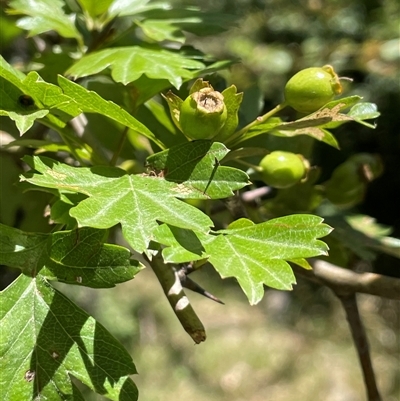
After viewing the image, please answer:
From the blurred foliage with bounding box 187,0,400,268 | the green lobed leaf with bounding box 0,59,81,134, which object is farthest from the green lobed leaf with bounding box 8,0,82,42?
the blurred foliage with bounding box 187,0,400,268

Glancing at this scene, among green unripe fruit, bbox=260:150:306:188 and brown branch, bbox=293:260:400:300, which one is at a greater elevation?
green unripe fruit, bbox=260:150:306:188

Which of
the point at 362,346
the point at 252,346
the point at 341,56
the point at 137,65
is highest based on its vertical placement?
the point at 137,65

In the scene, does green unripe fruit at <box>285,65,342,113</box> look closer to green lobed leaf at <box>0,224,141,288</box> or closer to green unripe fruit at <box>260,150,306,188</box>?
green unripe fruit at <box>260,150,306,188</box>

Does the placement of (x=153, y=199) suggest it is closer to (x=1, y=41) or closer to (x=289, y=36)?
Answer: (x=1, y=41)

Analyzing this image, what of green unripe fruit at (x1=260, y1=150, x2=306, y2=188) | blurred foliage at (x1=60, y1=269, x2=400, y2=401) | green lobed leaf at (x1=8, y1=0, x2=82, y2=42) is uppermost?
green lobed leaf at (x1=8, y1=0, x2=82, y2=42)

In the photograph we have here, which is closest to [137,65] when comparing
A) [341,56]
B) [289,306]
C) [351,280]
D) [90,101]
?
[90,101]

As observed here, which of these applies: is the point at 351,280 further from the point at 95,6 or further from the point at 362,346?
the point at 95,6

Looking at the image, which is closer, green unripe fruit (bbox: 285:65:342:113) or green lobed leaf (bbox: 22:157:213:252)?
green lobed leaf (bbox: 22:157:213:252)

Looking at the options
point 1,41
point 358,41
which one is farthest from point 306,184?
point 358,41

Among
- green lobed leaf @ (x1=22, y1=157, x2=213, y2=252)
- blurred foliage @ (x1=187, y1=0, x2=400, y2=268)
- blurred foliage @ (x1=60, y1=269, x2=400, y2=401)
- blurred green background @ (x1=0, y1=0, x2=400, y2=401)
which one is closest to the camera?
green lobed leaf @ (x1=22, y1=157, x2=213, y2=252)
